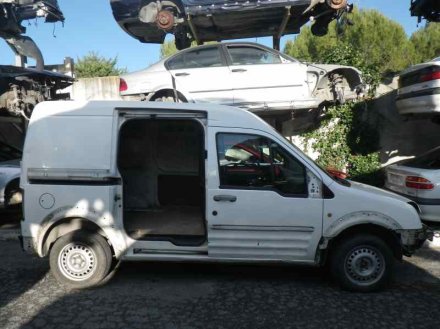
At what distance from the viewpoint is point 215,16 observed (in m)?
9.35

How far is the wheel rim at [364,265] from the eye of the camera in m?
4.61

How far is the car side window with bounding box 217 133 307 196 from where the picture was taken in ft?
15.1

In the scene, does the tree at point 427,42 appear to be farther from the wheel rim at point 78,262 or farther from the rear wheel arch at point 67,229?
the wheel rim at point 78,262

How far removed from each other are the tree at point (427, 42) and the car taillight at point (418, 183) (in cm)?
1993

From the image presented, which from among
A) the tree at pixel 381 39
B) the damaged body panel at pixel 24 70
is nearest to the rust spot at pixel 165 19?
the damaged body panel at pixel 24 70

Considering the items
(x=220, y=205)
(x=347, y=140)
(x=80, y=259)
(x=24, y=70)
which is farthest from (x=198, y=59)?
(x=80, y=259)

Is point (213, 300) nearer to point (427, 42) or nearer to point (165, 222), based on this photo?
point (165, 222)

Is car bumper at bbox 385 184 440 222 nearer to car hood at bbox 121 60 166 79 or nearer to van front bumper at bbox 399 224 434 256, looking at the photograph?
van front bumper at bbox 399 224 434 256

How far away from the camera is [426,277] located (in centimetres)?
520

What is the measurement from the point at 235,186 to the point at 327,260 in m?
1.40

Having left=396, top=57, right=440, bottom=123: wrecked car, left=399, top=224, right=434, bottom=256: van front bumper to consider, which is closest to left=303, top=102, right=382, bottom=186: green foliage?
left=396, top=57, right=440, bottom=123: wrecked car

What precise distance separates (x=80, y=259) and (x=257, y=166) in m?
2.22

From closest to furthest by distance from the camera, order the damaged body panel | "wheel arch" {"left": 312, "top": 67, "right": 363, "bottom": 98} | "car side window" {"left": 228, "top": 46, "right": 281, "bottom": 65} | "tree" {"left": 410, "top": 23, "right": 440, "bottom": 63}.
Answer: "car side window" {"left": 228, "top": 46, "right": 281, "bottom": 65} → "wheel arch" {"left": 312, "top": 67, "right": 363, "bottom": 98} → the damaged body panel → "tree" {"left": 410, "top": 23, "right": 440, "bottom": 63}

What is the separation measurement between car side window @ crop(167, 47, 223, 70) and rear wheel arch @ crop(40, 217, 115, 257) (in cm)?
426
